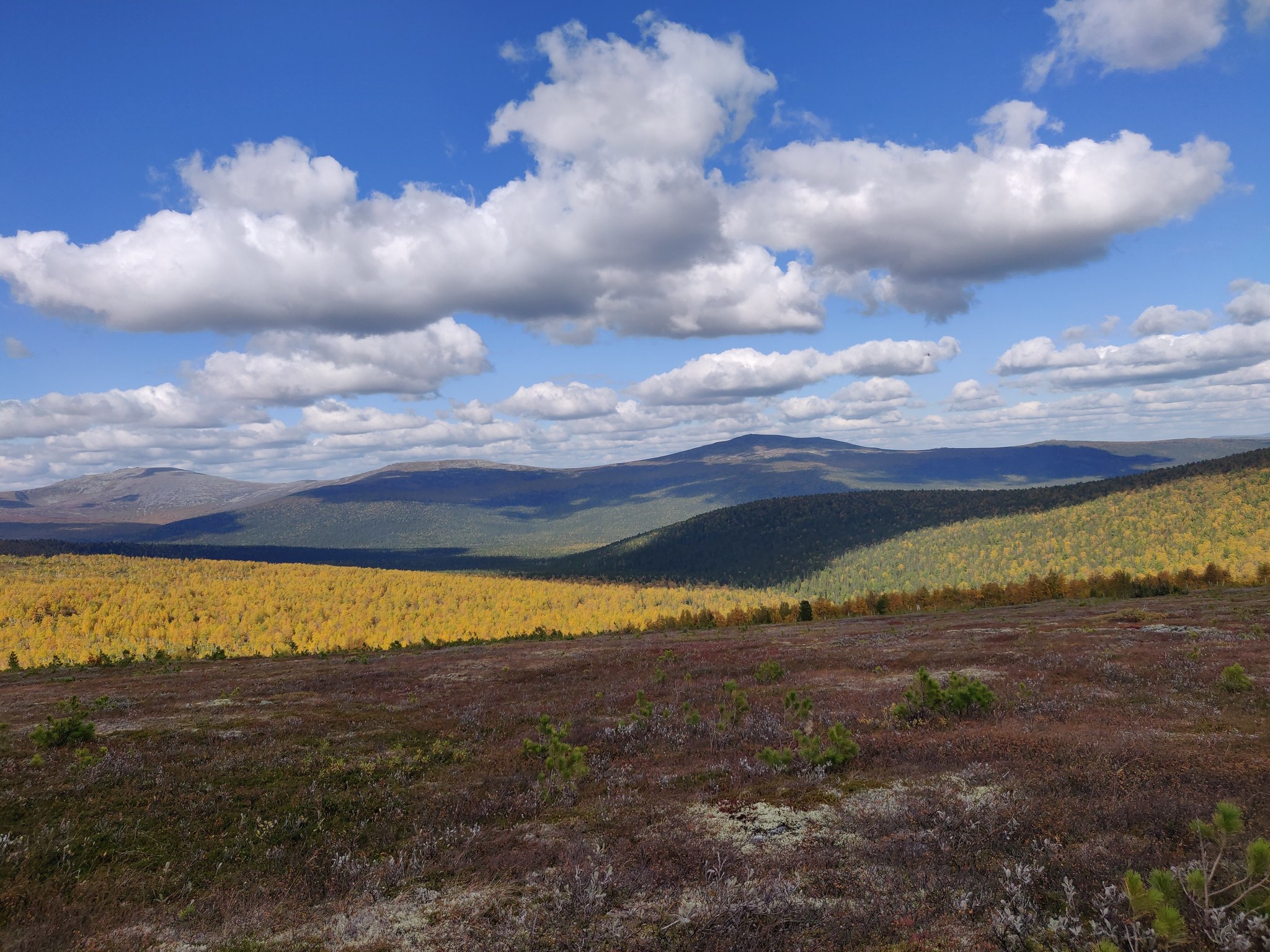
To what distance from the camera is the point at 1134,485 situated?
586ft

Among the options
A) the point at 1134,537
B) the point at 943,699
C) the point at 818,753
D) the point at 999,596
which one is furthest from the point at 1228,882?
the point at 1134,537

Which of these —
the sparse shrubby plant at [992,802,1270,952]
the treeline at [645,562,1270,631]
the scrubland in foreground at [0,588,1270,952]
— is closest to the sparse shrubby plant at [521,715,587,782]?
the scrubland in foreground at [0,588,1270,952]

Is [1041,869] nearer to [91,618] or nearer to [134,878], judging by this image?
[134,878]

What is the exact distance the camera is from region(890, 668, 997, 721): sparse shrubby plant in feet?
53.3

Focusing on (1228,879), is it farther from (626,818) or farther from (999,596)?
(999,596)

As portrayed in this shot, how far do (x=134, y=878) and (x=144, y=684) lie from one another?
34.6m

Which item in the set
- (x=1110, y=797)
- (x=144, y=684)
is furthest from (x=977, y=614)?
(x=144, y=684)

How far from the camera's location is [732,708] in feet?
64.7

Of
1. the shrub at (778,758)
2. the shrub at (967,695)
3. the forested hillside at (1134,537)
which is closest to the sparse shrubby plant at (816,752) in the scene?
the shrub at (778,758)

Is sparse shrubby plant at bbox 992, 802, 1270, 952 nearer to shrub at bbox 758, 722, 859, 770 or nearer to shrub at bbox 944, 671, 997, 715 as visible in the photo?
shrub at bbox 758, 722, 859, 770

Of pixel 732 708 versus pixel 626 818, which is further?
pixel 732 708

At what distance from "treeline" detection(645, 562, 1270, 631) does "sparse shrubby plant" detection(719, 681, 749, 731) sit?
52955 mm

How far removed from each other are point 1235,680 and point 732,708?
1450cm

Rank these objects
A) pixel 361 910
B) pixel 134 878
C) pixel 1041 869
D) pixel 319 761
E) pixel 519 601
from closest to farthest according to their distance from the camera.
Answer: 1. pixel 1041 869
2. pixel 361 910
3. pixel 134 878
4. pixel 319 761
5. pixel 519 601
